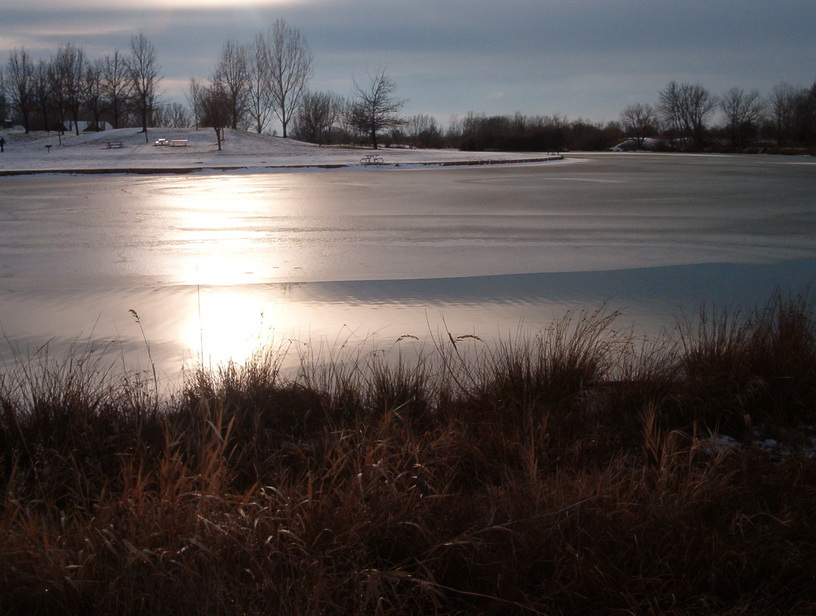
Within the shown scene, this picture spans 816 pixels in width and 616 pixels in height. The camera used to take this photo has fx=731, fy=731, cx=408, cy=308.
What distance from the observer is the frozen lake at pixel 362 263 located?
721cm

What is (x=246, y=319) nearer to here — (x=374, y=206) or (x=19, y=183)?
(x=374, y=206)

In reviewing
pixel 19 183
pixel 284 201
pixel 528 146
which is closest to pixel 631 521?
pixel 284 201

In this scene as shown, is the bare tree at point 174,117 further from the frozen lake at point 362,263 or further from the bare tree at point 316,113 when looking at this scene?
the frozen lake at point 362,263

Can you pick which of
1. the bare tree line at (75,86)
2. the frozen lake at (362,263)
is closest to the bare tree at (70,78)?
the bare tree line at (75,86)

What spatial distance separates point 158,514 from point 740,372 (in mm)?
3987

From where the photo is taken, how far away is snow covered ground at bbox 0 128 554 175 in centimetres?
3641

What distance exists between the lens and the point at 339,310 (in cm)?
785

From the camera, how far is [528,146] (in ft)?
206

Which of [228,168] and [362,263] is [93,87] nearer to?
[228,168]

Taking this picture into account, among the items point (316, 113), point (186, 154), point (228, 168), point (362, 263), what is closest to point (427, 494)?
point (362, 263)

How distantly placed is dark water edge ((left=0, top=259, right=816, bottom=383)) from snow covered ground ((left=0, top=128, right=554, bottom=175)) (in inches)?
1000

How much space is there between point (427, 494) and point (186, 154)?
47029mm

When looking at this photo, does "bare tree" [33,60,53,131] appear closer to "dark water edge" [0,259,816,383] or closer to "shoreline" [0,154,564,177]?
"shoreline" [0,154,564,177]

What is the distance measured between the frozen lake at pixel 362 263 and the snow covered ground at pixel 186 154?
17274 millimetres
